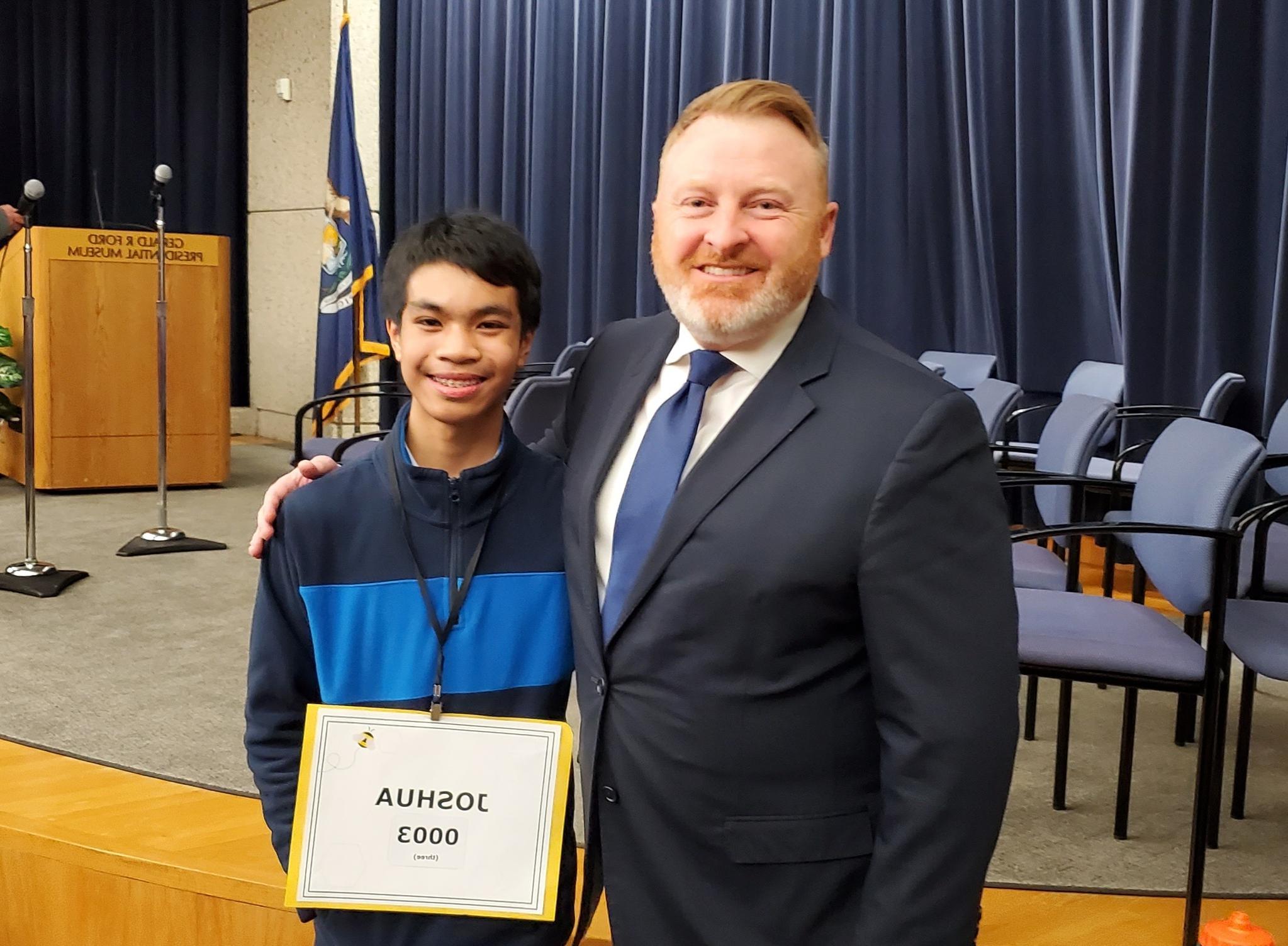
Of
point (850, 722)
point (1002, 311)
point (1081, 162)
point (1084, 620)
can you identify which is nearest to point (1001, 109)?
point (1081, 162)

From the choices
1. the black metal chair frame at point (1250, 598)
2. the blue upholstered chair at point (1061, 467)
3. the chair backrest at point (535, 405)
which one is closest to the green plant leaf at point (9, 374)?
the chair backrest at point (535, 405)

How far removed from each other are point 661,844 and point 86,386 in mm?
5918

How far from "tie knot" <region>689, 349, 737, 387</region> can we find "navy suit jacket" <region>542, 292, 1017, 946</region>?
64 mm

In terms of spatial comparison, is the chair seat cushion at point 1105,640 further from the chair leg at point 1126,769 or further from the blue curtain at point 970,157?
the blue curtain at point 970,157

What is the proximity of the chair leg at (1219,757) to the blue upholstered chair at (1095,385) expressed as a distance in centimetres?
225

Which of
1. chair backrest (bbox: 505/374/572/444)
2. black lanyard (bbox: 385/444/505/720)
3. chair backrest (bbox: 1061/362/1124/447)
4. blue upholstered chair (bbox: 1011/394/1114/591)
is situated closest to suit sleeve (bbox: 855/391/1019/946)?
black lanyard (bbox: 385/444/505/720)

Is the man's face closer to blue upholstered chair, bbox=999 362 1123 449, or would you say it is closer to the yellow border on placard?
the yellow border on placard

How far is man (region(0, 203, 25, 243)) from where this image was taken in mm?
4660

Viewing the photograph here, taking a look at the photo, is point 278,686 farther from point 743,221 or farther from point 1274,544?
point 1274,544

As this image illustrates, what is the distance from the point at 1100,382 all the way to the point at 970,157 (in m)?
1.25

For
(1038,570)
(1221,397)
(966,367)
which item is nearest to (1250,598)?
(1038,570)

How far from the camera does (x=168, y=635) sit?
398 cm

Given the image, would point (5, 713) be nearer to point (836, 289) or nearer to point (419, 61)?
point (836, 289)

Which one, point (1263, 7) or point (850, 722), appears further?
point (1263, 7)
